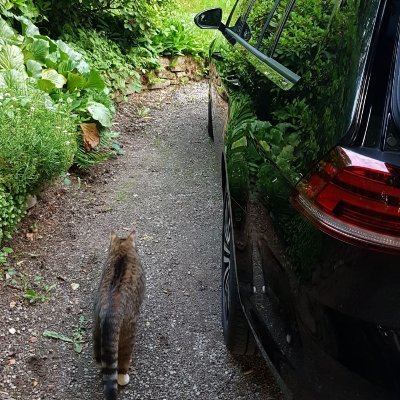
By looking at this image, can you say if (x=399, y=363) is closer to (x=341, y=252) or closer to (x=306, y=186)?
(x=341, y=252)

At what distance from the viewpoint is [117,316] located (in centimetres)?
324

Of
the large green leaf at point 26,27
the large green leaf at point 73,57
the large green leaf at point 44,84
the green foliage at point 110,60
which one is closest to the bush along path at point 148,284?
the large green leaf at point 44,84

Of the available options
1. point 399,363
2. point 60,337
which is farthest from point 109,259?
point 399,363

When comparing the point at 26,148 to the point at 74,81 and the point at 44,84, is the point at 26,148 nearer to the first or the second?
the point at 44,84

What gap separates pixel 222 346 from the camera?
3.70 meters

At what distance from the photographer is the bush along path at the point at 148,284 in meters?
3.40

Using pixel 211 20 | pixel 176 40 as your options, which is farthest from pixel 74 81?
pixel 176 40

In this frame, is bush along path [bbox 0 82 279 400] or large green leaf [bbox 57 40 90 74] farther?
large green leaf [bbox 57 40 90 74]

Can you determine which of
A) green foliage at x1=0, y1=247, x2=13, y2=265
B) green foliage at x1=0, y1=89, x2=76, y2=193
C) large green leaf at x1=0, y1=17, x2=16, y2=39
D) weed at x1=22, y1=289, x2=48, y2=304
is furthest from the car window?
large green leaf at x1=0, y1=17, x2=16, y2=39

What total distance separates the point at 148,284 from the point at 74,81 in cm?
321

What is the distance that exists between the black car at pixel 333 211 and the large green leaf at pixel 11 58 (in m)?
4.29

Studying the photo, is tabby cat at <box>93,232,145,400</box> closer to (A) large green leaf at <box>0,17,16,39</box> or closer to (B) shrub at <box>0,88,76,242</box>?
(B) shrub at <box>0,88,76,242</box>

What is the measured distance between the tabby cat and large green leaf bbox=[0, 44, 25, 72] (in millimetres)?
3095

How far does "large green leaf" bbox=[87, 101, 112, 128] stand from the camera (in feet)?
21.3
